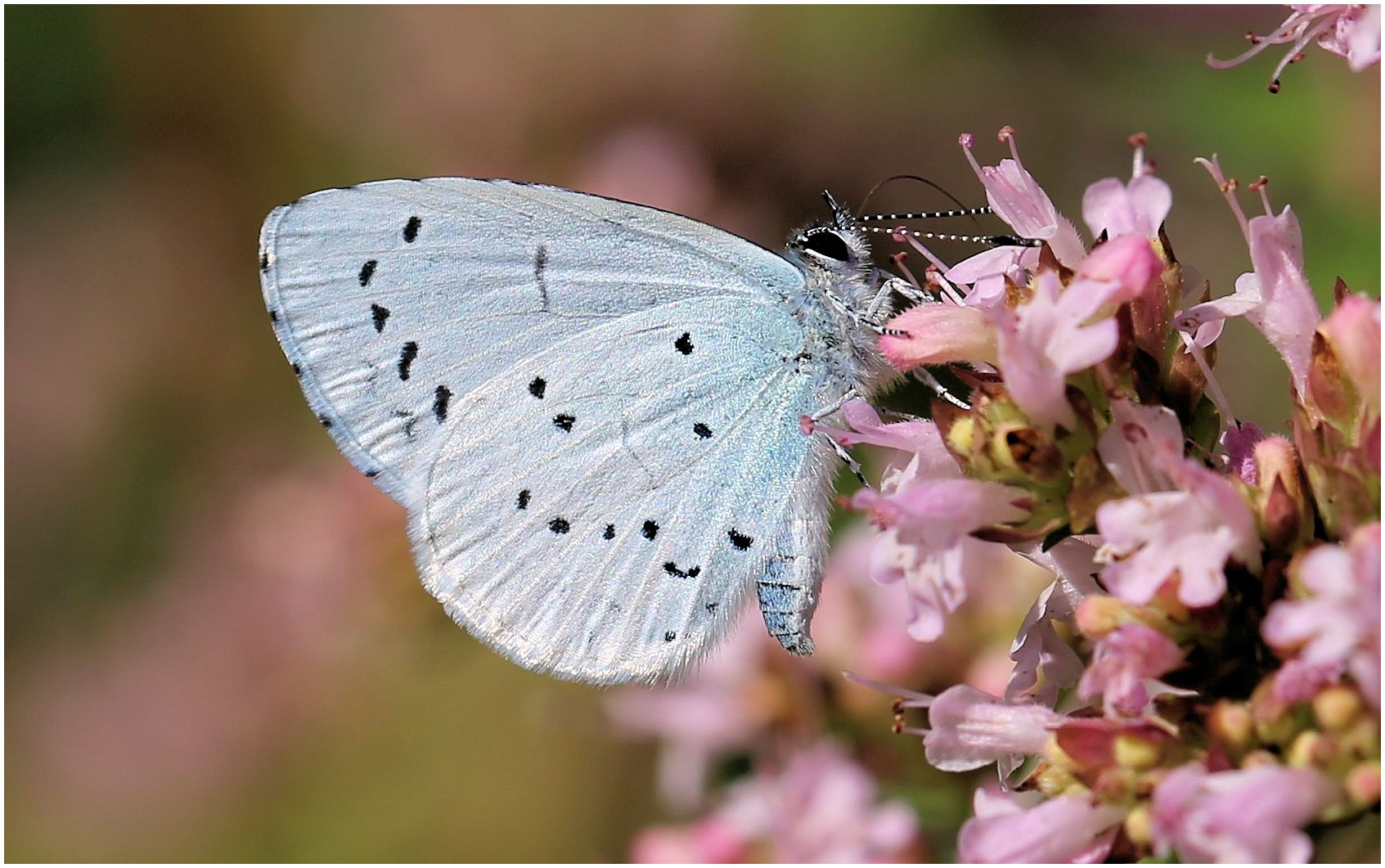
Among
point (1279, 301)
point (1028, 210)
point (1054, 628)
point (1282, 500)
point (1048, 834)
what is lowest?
point (1048, 834)

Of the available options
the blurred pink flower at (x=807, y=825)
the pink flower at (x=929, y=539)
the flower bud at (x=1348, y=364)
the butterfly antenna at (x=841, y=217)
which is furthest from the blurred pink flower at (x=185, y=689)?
the flower bud at (x=1348, y=364)

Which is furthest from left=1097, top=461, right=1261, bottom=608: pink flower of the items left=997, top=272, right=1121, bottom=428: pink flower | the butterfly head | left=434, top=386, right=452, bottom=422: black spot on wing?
left=434, top=386, right=452, bottom=422: black spot on wing

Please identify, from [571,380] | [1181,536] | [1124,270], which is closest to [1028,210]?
[1124,270]

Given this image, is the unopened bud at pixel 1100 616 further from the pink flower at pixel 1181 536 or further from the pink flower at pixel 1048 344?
the pink flower at pixel 1048 344

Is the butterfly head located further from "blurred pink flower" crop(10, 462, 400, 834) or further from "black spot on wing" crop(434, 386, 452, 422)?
"blurred pink flower" crop(10, 462, 400, 834)

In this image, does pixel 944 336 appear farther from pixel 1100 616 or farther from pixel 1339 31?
pixel 1339 31

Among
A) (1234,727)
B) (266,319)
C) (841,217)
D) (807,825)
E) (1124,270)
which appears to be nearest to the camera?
(1234,727)
